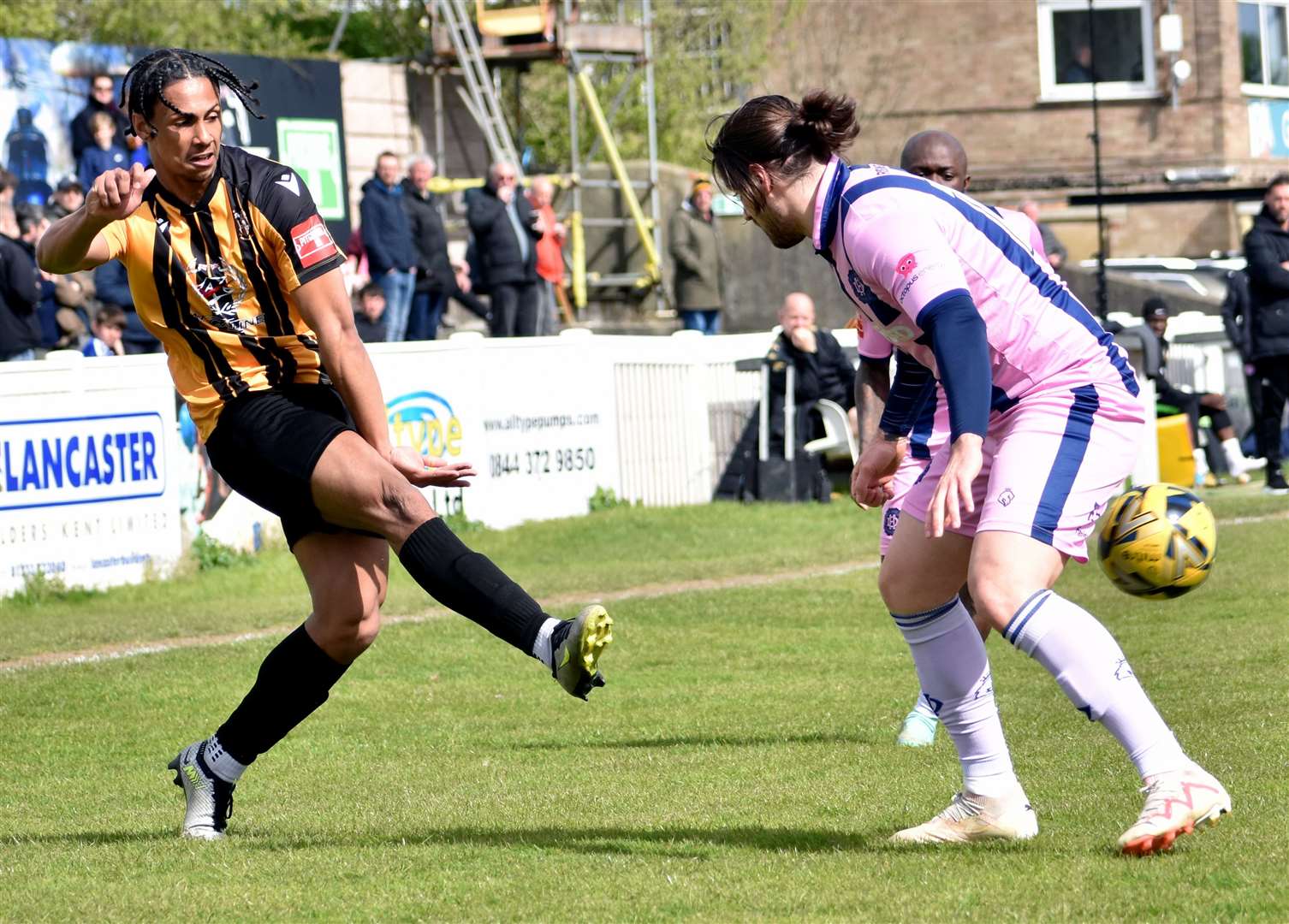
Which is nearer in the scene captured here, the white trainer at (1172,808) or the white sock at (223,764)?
the white trainer at (1172,808)

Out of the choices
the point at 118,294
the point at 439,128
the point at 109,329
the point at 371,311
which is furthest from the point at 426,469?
the point at 439,128

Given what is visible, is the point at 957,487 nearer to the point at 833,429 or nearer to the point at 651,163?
the point at 833,429

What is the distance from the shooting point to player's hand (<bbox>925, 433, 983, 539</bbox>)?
475cm

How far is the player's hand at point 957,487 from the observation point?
475 centimetres

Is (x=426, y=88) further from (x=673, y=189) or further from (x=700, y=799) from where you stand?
(x=700, y=799)

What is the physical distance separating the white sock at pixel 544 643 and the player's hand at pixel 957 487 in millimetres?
1072

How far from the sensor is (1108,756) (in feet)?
22.5

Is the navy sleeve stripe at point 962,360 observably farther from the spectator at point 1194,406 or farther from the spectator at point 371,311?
the spectator at point 1194,406

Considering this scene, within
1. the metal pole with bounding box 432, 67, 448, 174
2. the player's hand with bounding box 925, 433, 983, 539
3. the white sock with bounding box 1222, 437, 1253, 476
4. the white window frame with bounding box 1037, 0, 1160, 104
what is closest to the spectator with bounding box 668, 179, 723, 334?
the metal pole with bounding box 432, 67, 448, 174

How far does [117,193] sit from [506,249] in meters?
13.6

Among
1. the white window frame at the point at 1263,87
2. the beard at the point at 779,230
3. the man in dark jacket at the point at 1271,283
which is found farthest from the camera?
the white window frame at the point at 1263,87

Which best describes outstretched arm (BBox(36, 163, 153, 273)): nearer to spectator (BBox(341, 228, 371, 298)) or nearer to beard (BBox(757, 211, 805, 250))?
beard (BBox(757, 211, 805, 250))

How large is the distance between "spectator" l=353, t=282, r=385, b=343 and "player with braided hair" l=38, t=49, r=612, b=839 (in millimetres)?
10891

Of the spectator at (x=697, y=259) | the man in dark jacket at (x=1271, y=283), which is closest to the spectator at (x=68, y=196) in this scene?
the spectator at (x=697, y=259)
